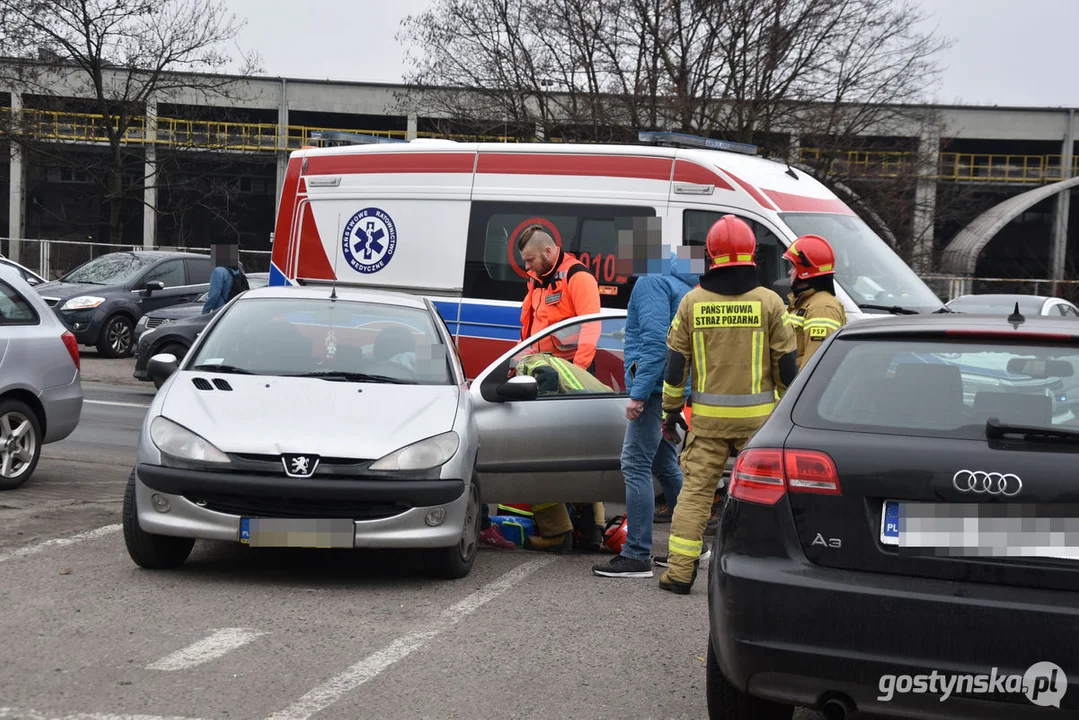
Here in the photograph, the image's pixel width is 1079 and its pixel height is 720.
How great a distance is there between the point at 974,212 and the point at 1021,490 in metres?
47.3

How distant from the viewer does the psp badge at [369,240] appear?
11688mm

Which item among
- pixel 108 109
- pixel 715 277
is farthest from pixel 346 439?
pixel 108 109

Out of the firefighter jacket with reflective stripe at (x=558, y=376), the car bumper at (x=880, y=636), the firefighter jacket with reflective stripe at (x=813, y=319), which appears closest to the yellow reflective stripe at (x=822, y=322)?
the firefighter jacket with reflective stripe at (x=813, y=319)

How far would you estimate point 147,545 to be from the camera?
6.39 meters

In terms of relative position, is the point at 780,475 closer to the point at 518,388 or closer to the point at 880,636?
the point at 880,636

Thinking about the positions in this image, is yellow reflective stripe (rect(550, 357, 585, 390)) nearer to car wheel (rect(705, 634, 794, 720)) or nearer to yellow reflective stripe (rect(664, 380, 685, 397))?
yellow reflective stripe (rect(664, 380, 685, 397))

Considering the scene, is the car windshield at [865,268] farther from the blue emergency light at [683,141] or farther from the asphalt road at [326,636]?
the asphalt road at [326,636]

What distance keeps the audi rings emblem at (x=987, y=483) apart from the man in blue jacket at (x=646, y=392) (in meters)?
2.89

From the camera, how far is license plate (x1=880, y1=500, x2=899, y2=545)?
3.74 m

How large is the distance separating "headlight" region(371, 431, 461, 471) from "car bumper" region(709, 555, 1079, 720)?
8.49ft

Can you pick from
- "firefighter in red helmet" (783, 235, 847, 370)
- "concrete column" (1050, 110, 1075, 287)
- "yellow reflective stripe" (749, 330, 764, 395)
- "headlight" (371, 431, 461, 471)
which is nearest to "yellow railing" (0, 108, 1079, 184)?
"concrete column" (1050, 110, 1075, 287)

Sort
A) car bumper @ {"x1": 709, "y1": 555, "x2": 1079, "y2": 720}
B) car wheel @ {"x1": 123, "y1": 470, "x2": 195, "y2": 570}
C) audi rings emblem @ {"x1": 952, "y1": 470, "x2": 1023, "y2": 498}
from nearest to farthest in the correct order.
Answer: car bumper @ {"x1": 709, "y1": 555, "x2": 1079, "y2": 720}
audi rings emblem @ {"x1": 952, "y1": 470, "x2": 1023, "y2": 498}
car wheel @ {"x1": 123, "y1": 470, "x2": 195, "y2": 570}

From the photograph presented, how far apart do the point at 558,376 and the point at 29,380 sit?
12.5 feet

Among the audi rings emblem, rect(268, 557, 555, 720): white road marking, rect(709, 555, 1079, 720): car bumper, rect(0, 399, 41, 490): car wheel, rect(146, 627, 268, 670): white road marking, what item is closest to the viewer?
rect(709, 555, 1079, 720): car bumper
